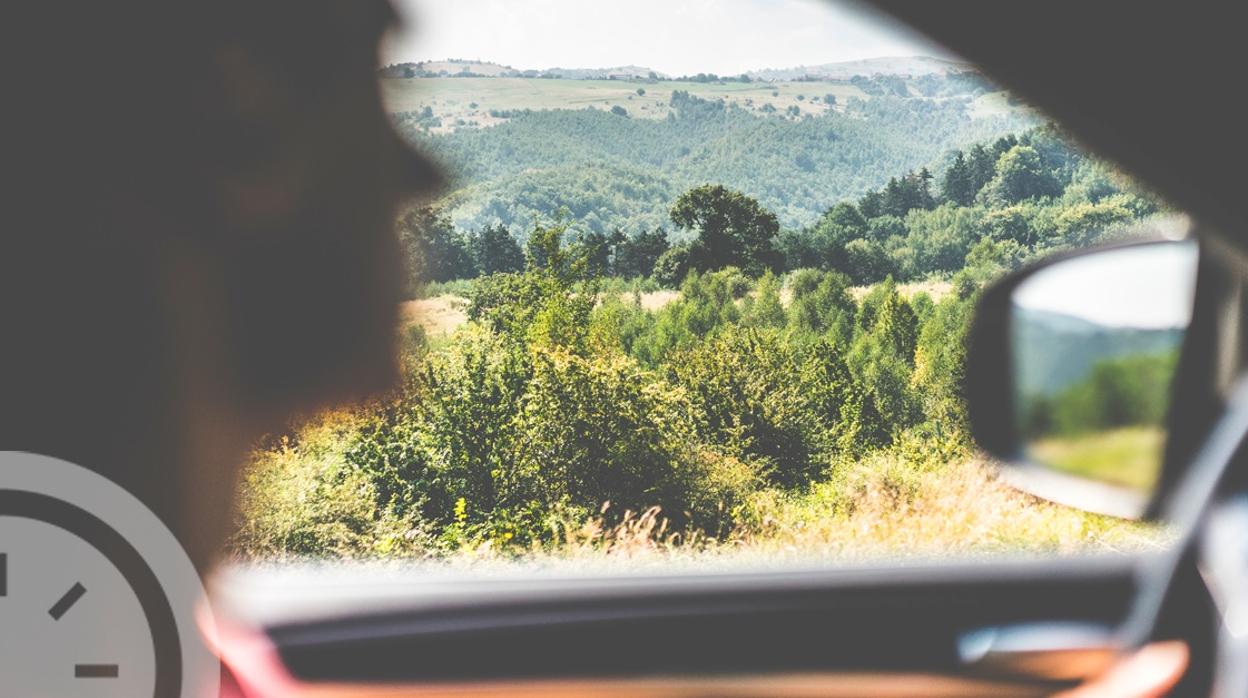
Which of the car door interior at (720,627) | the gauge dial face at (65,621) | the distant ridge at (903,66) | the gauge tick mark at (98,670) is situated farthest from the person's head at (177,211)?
the distant ridge at (903,66)

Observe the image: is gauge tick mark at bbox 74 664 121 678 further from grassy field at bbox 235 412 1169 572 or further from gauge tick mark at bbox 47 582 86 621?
grassy field at bbox 235 412 1169 572

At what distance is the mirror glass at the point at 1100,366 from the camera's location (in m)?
0.58

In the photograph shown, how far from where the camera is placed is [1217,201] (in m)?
0.41

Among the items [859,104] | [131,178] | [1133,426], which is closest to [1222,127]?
[1133,426]

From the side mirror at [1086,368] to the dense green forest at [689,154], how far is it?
1.92 m

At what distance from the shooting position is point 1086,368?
609 millimetres

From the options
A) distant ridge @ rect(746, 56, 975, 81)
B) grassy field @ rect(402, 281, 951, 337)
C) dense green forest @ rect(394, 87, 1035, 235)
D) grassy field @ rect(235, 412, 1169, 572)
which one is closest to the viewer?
distant ridge @ rect(746, 56, 975, 81)

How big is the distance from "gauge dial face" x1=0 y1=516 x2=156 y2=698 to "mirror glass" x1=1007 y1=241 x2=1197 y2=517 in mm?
1058

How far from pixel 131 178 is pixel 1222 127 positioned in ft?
4.16

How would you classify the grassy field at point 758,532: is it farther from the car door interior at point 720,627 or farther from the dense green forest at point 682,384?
the car door interior at point 720,627

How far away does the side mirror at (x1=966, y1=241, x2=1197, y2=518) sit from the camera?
586 mm

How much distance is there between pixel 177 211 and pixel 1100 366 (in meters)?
1.22

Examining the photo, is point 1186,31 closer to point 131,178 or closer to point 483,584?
point 483,584

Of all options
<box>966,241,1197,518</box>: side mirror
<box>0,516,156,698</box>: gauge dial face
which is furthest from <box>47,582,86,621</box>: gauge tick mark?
<box>966,241,1197,518</box>: side mirror
